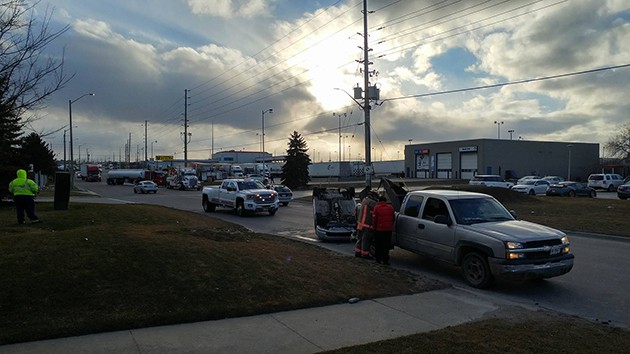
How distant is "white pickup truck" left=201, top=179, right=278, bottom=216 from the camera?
23.1 metres

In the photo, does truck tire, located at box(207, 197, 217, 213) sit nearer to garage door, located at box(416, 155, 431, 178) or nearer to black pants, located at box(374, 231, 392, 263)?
black pants, located at box(374, 231, 392, 263)

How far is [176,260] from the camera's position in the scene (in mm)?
7641

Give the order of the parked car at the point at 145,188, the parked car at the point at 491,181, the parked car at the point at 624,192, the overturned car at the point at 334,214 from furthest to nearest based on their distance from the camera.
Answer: the parked car at the point at 145,188
the parked car at the point at 491,181
the parked car at the point at 624,192
the overturned car at the point at 334,214

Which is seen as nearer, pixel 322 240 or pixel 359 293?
pixel 359 293

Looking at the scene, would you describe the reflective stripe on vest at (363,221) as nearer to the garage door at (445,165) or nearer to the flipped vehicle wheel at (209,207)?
the flipped vehicle wheel at (209,207)

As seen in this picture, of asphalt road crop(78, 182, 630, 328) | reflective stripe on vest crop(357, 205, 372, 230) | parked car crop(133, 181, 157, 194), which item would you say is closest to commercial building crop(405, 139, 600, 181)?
parked car crop(133, 181, 157, 194)

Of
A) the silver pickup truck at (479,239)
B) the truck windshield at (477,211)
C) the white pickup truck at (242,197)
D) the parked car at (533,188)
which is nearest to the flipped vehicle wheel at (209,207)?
the white pickup truck at (242,197)

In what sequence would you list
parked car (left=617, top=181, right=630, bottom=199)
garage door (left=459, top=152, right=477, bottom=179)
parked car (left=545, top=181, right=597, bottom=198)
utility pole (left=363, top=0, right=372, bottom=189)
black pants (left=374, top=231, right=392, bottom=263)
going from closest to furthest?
black pants (left=374, top=231, right=392, bottom=263) < utility pole (left=363, top=0, right=372, bottom=189) < parked car (left=617, top=181, right=630, bottom=199) < parked car (left=545, top=181, right=597, bottom=198) < garage door (left=459, top=152, right=477, bottom=179)

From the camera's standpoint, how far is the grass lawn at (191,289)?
5348 millimetres

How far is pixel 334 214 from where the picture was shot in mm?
15305

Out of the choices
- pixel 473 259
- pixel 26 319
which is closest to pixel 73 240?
pixel 26 319

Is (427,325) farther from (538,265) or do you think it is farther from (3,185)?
(3,185)

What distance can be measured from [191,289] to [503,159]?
88.0 m

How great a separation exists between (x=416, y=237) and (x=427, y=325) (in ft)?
14.5
